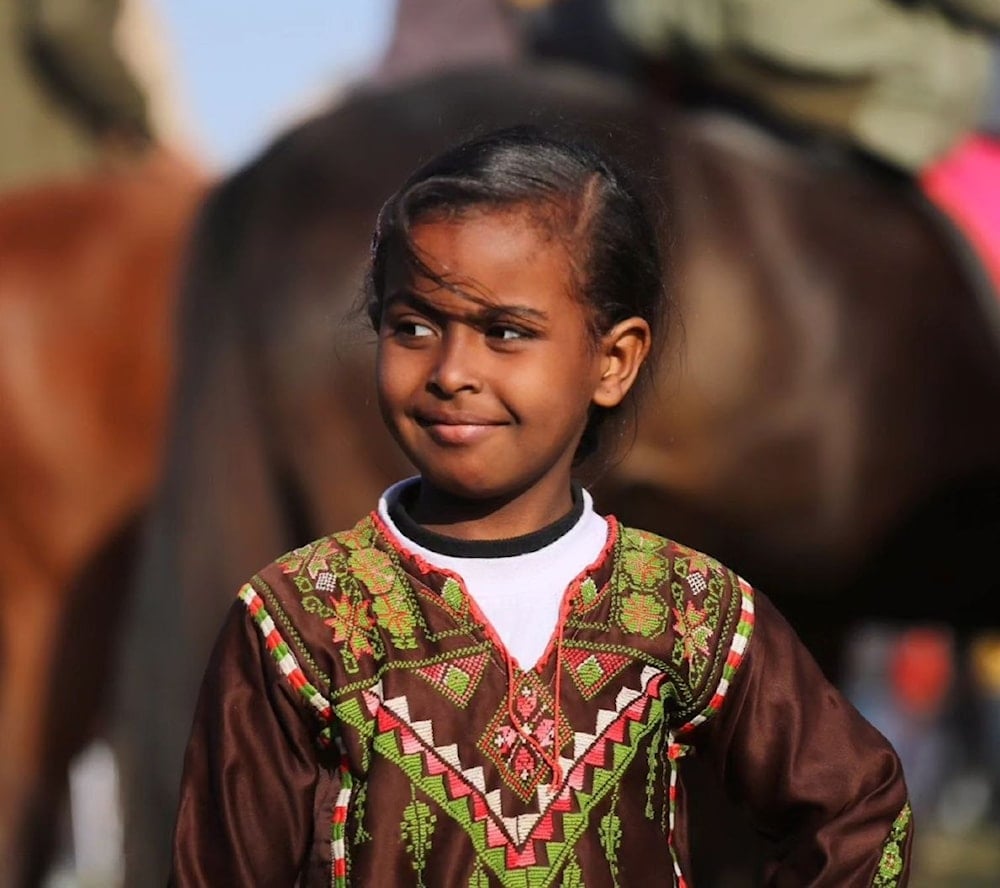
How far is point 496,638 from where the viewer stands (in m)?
1.31

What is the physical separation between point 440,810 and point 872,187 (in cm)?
191

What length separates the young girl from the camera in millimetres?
1286

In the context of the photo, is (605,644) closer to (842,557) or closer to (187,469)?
(187,469)

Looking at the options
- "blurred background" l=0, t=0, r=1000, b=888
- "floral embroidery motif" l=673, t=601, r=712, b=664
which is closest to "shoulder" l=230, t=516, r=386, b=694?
"floral embroidery motif" l=673, t=601, r=712, b=664

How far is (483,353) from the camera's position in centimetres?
130

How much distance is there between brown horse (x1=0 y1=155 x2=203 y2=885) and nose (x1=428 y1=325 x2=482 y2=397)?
79.9 inches

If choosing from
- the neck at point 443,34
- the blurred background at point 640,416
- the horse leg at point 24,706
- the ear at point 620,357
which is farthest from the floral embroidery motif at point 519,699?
the neck at point 443,34

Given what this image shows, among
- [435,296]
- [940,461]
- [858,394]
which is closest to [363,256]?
[858,394]

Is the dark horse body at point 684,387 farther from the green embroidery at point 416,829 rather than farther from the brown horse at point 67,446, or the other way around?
the green embroidery at point 416,829

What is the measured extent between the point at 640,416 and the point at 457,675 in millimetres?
1059

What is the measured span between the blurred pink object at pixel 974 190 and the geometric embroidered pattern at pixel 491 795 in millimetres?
1889

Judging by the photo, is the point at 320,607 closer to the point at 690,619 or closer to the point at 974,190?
the point at 690,619

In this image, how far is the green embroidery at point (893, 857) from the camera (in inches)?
52.7

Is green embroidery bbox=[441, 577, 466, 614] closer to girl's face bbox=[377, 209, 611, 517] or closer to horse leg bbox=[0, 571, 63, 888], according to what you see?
girl's face bbox=[377, 209, 611, 517]
